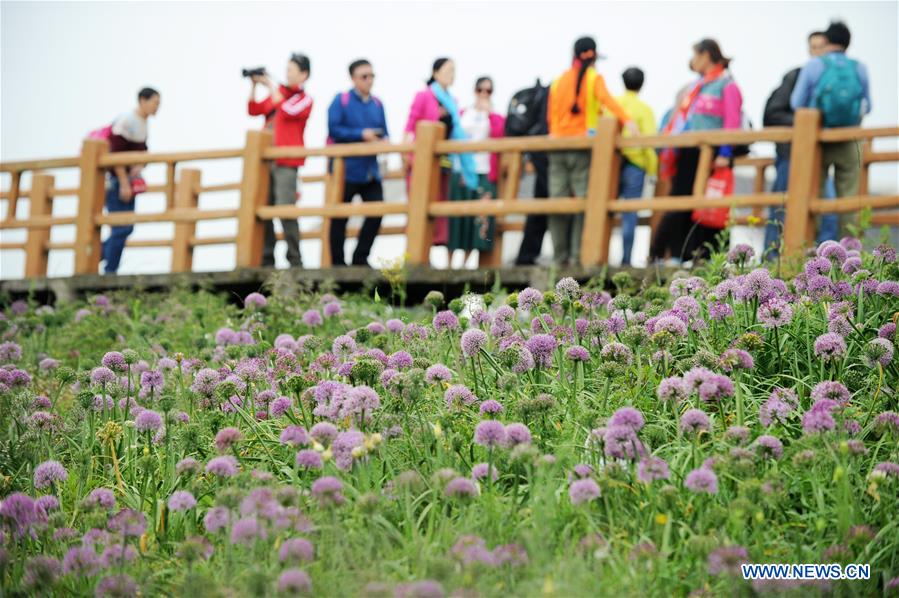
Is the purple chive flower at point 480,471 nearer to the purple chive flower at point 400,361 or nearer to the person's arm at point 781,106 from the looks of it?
the purple chive flower at point 400,361

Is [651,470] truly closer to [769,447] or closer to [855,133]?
[769,447]

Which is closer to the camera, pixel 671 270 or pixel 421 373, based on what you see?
pixel 421 373

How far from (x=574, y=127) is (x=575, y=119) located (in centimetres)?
6

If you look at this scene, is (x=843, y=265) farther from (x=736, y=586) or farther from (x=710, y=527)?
(x=736, y=586)

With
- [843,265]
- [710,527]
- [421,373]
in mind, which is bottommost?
[710,527]

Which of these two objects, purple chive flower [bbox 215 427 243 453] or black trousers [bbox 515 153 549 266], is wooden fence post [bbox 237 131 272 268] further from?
purple chive flower [bbox 215 427 243 453]

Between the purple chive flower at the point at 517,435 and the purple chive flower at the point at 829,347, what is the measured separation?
118 centimetres

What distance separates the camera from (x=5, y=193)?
52.2 feet

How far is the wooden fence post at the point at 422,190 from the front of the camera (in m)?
10.9

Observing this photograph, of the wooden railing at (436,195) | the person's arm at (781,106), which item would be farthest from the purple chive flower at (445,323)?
the person's arm at (781,106)

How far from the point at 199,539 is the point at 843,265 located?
3025 millimetres

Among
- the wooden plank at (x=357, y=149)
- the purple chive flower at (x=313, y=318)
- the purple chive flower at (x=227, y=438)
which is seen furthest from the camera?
the wooden plank at (x=357, y=149)

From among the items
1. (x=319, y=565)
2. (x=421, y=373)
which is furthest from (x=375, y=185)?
(x=319, y=565)

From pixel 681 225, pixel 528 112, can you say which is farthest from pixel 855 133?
pixel 528 112
